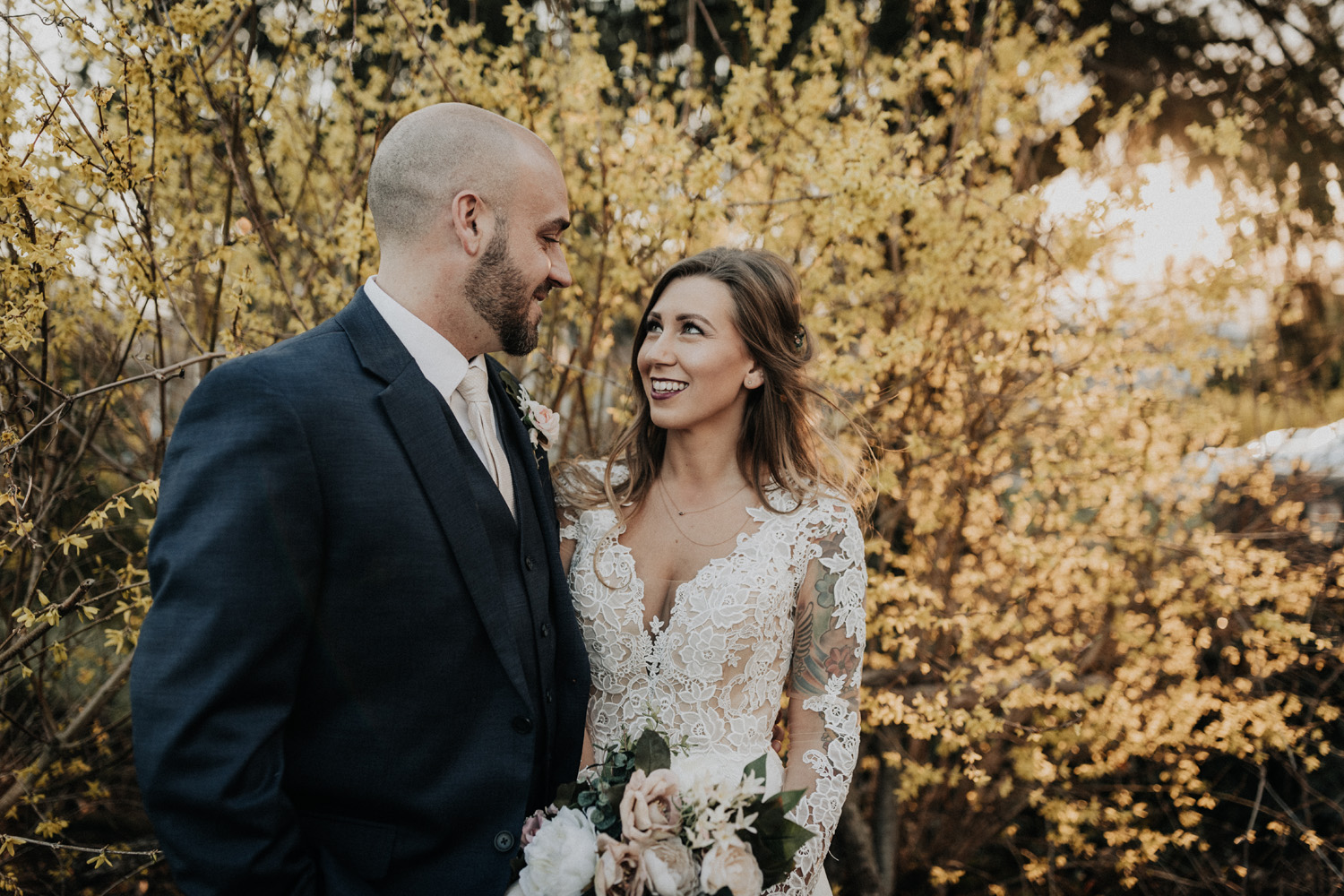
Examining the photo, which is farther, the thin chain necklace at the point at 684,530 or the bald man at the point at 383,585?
the thin chain necklace at the point at 684,530

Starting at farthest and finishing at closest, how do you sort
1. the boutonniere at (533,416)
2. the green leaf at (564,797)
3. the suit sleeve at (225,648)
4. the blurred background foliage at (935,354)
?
the blurred background foliage at (935,354), the boutonniere at (533,416), the green leaf at (564,797), the suit sleeve at (225,648)

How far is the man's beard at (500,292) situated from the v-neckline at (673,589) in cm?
78

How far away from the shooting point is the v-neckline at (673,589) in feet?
7.52

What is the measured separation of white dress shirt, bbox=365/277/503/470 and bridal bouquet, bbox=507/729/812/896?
719mm

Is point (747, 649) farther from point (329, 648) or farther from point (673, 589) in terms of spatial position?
point (329, 648)

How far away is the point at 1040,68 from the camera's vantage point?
13.0 ft

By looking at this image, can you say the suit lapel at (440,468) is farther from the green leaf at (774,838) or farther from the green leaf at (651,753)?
the green leaf at (774,838)

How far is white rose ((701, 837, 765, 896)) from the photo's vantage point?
53.6 inches

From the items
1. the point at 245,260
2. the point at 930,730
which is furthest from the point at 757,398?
the point at 245,260

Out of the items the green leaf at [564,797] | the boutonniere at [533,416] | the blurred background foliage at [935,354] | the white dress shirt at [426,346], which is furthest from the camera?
the blurred background foliage at [935,354]

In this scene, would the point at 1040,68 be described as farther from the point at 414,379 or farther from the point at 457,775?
the point at 457,775

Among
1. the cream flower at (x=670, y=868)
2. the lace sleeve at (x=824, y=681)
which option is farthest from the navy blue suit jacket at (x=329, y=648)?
the lace sleeve at (x=824, y=681)

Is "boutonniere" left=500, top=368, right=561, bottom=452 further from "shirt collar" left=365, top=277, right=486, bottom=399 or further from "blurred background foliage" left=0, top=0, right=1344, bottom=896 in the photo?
"blurred background foliage" left=0, top=0, right=1344, bottom=896

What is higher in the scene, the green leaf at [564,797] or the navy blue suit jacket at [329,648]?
the navy blue suit jacket at [329,648]
